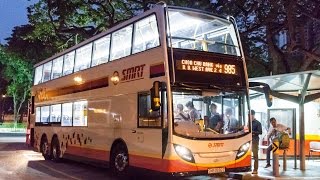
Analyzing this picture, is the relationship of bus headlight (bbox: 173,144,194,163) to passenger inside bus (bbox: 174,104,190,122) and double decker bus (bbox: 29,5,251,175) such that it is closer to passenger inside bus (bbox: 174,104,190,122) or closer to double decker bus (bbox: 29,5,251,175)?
double decker bus (bbox: 29,5,251,175)

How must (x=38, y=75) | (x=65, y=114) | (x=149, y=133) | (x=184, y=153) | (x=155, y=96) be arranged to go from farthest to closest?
(x=38, y=75) → (x=65, y=114) → (x=149, y=133) → (x=184, y=153) → (x=155, y=96)

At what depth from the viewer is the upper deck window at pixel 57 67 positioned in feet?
59.3

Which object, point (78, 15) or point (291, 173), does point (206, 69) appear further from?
point (78, 15)

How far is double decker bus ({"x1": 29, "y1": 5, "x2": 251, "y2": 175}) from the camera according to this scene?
35.2 feet

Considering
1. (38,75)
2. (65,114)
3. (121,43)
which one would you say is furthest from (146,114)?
(38,75)

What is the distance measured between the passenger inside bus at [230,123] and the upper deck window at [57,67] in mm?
8663

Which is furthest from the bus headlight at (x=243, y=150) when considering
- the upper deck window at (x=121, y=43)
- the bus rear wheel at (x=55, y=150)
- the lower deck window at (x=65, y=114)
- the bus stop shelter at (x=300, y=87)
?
the bus rear wheel at (x=55, y=150)

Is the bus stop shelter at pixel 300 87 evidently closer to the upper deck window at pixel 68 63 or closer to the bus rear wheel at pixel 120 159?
the bus rear wheel at pixel 120 159

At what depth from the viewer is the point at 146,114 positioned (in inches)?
458

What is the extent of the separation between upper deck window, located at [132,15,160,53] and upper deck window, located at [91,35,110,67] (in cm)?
184

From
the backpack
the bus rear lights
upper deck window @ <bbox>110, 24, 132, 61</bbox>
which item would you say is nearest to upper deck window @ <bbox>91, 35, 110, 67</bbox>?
upper deck window @ <bbox>110, 24, 132, 61</bbox>

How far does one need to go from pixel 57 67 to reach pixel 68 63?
1.33 metres

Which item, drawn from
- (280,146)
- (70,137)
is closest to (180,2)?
(70,137)

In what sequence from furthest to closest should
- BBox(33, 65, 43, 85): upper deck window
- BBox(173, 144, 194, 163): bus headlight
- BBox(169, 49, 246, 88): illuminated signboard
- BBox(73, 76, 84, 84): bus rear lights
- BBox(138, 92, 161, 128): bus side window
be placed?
BBox(33, 65, 43, 85): upper deck window
BBox(73, 76, 84, 84): bus rear lights
BBox(138, 92, 161, 128): bus side window
BBox(169, 49, 246, 88): illuminated signboard
BBox(173, 144, 194, 163): bus headlight
